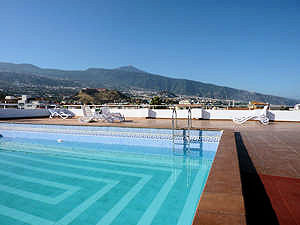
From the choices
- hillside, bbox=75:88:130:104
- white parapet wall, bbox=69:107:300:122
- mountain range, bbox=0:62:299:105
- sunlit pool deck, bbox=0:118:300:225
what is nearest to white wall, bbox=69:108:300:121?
white parapet wall, bbox=69:107:300:122

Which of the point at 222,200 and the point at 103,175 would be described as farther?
the point at 103,175

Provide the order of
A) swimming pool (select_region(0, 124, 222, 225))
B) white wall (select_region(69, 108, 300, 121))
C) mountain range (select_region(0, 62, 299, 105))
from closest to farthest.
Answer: swimming pool (select_region(0, 124, 222, 225))
white wall (select_region(69, 108, 300, 121))
mountain range (select_region(0, 62, 299, 105))

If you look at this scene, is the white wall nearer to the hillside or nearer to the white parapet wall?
the white parapet wall

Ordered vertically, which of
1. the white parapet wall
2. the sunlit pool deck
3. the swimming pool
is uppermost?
the white parapet wall

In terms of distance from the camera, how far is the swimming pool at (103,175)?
2691mm

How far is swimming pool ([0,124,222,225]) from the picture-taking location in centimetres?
269

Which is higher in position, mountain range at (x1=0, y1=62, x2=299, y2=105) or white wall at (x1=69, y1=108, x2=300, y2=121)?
mountain range at (x1=0, y1=62, x2=299, y2=105)

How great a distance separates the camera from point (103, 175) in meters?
4.08

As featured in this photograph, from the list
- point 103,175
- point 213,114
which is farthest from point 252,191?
point 213,114

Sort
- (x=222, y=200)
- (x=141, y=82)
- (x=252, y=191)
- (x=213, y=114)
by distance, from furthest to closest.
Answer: (x=141, y=82), (x=213, y=114), (x=252, y=191), (x=222, y=200)

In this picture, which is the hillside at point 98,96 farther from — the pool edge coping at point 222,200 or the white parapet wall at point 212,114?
the pool edge coping at point 222,200

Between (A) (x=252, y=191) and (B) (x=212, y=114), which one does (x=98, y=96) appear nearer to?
(B) (x=212, y=114)

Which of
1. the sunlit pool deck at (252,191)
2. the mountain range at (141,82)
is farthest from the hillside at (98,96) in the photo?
the sunlit pool deck at (252,191)

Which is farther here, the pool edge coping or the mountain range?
the mountain range
